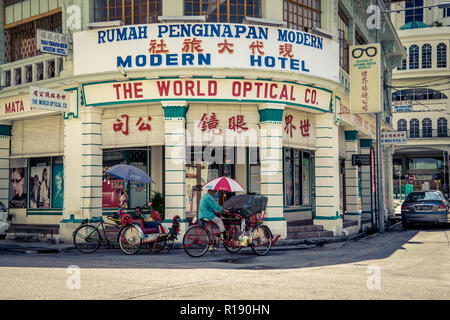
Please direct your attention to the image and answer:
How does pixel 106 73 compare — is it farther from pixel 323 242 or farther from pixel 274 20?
pixel 323 242

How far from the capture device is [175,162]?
51.9 ft

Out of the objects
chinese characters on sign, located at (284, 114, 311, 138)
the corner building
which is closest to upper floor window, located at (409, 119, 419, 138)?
the corner building

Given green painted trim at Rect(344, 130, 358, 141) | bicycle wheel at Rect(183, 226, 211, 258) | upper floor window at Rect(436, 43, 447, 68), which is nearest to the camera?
bicycle wheel at Rect(183, 226, 211, 258)

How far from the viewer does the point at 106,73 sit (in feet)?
53.1

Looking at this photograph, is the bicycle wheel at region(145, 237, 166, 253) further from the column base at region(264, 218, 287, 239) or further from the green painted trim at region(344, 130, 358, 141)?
the green painted trim at region(344, 130, 358, 141)

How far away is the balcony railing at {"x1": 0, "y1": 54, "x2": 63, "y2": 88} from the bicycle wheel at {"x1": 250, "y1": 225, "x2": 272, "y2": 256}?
342 inches

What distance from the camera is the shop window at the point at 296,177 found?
19.4m

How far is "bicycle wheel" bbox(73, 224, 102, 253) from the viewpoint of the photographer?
14.1m

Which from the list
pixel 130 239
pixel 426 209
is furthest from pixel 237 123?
pixel 426 209

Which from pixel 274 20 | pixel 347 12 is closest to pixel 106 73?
pixel 274 20

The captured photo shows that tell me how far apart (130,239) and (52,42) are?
6.69 metres

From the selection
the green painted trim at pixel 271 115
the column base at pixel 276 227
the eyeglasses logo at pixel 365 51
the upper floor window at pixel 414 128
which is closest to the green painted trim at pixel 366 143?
the eyeglasses logo at pixel 365 51

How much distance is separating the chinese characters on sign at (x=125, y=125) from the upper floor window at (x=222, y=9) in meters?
3.50
